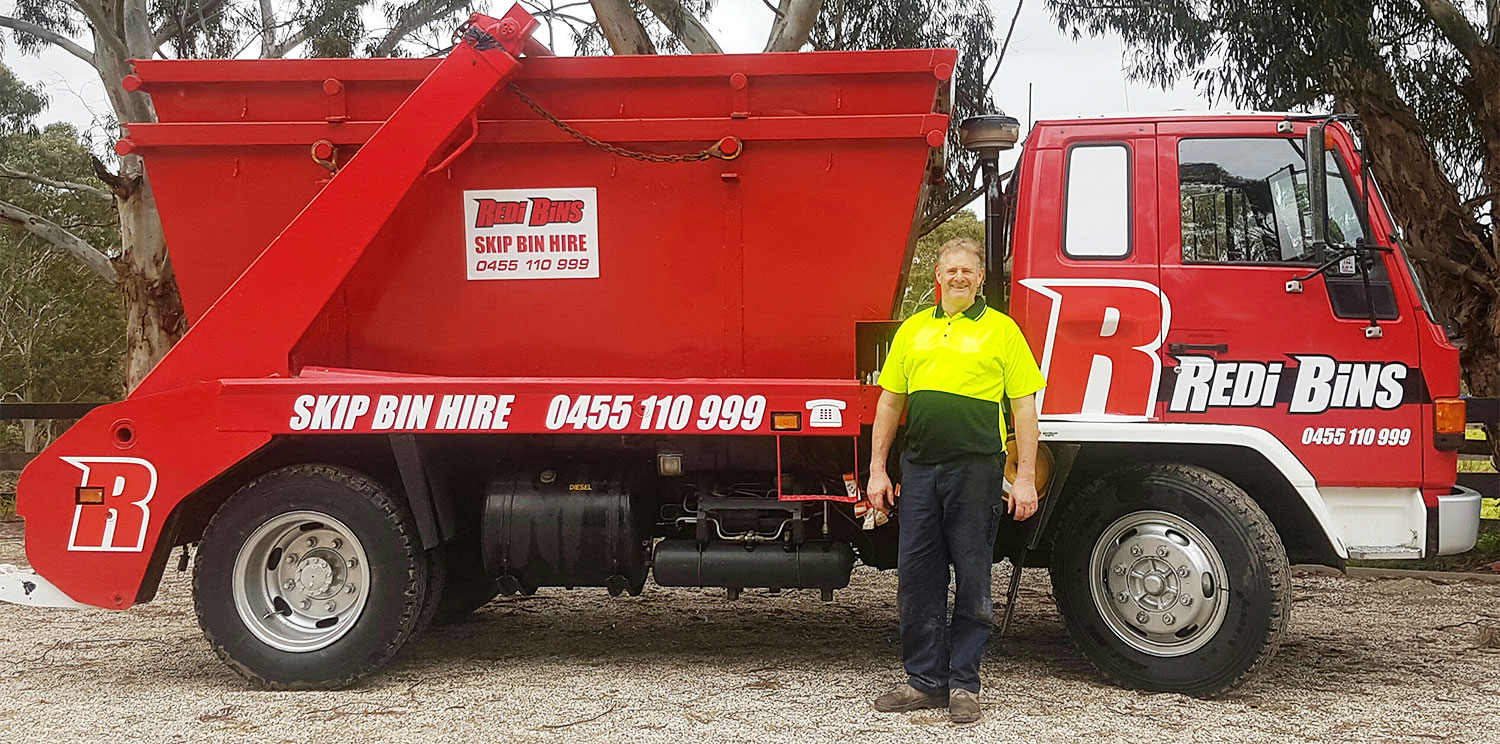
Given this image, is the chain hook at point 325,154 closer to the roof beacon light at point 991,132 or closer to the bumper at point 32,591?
the bumper at point 32,591

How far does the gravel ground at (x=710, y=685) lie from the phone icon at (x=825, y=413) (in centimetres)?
109

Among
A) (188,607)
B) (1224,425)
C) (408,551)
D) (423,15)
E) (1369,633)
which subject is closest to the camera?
(1224,425)

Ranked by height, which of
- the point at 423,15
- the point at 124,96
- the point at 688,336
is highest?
the point at 423,15

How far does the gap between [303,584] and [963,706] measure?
281 centimetres

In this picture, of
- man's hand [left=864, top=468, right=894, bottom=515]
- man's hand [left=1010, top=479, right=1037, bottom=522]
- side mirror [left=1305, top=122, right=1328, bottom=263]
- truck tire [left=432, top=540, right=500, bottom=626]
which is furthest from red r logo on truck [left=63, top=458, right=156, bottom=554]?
side mirror [left=1305, top=122, right=1328, bottom=263]

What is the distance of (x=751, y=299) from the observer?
5441 mm

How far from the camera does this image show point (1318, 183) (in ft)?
15.3

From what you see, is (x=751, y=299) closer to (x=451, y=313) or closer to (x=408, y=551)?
(x=451, y=313)

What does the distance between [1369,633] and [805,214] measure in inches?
145

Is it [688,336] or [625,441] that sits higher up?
[688,336]

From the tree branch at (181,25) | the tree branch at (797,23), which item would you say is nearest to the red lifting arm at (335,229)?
the tree branch at (797,23)

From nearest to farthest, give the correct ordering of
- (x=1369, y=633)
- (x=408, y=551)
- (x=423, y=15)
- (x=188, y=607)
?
(x=408, y=551) < (x=1369, y=633) < (x=188, y=607) < (x=423, y=15)

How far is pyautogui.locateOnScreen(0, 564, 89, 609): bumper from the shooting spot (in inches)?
207

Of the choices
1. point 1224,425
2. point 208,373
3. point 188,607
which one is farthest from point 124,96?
point 1224,425
